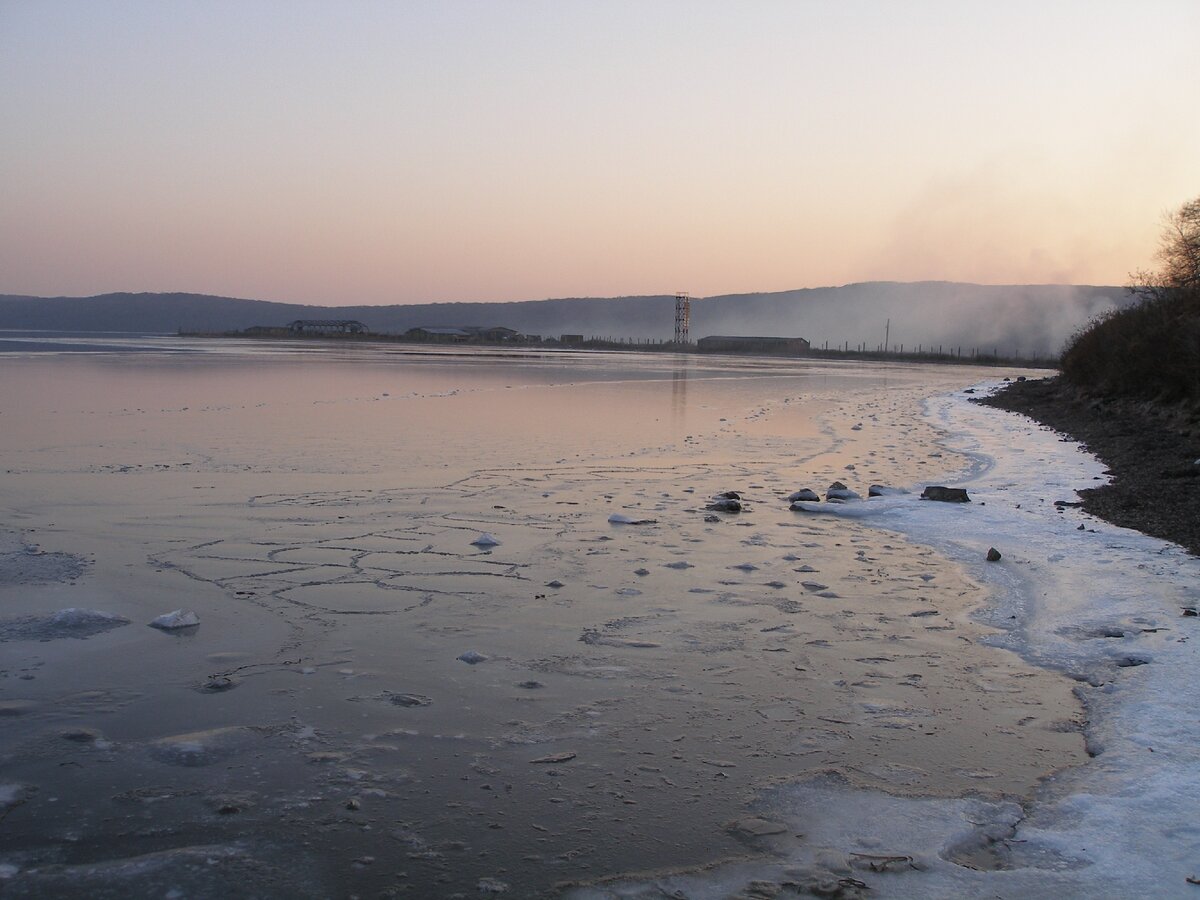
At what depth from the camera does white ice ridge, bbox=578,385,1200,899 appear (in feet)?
10.6

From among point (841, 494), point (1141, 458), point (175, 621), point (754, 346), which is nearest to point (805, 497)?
point (841, 494)

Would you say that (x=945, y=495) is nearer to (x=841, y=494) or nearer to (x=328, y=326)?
(x=841, y=494)

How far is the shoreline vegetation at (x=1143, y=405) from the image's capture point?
10164 millimetres

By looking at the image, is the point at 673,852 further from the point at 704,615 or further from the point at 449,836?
the point at 704,615

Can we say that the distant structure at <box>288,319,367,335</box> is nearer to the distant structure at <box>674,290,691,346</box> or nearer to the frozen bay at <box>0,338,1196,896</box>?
the distant structure at <box>674,290,691,346</box>

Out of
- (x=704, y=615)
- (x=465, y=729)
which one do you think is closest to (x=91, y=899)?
(x=465, y=729)

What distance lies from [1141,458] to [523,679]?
492 inches

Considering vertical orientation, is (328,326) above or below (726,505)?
above

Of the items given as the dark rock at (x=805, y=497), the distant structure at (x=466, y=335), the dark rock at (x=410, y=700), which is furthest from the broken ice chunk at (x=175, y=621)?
the distant structure at (x=466, y=335)

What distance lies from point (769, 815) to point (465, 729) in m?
1.40

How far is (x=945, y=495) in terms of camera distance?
1050 centimetres

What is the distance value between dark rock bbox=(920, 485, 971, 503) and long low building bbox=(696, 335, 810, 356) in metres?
110

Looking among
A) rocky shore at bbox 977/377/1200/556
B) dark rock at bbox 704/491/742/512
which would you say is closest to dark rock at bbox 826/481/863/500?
dark rock at bbox 704/491/742/512

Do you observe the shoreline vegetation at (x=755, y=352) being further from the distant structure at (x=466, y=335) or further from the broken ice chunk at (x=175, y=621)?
the broken ice chunk at (x=175, y=621)
